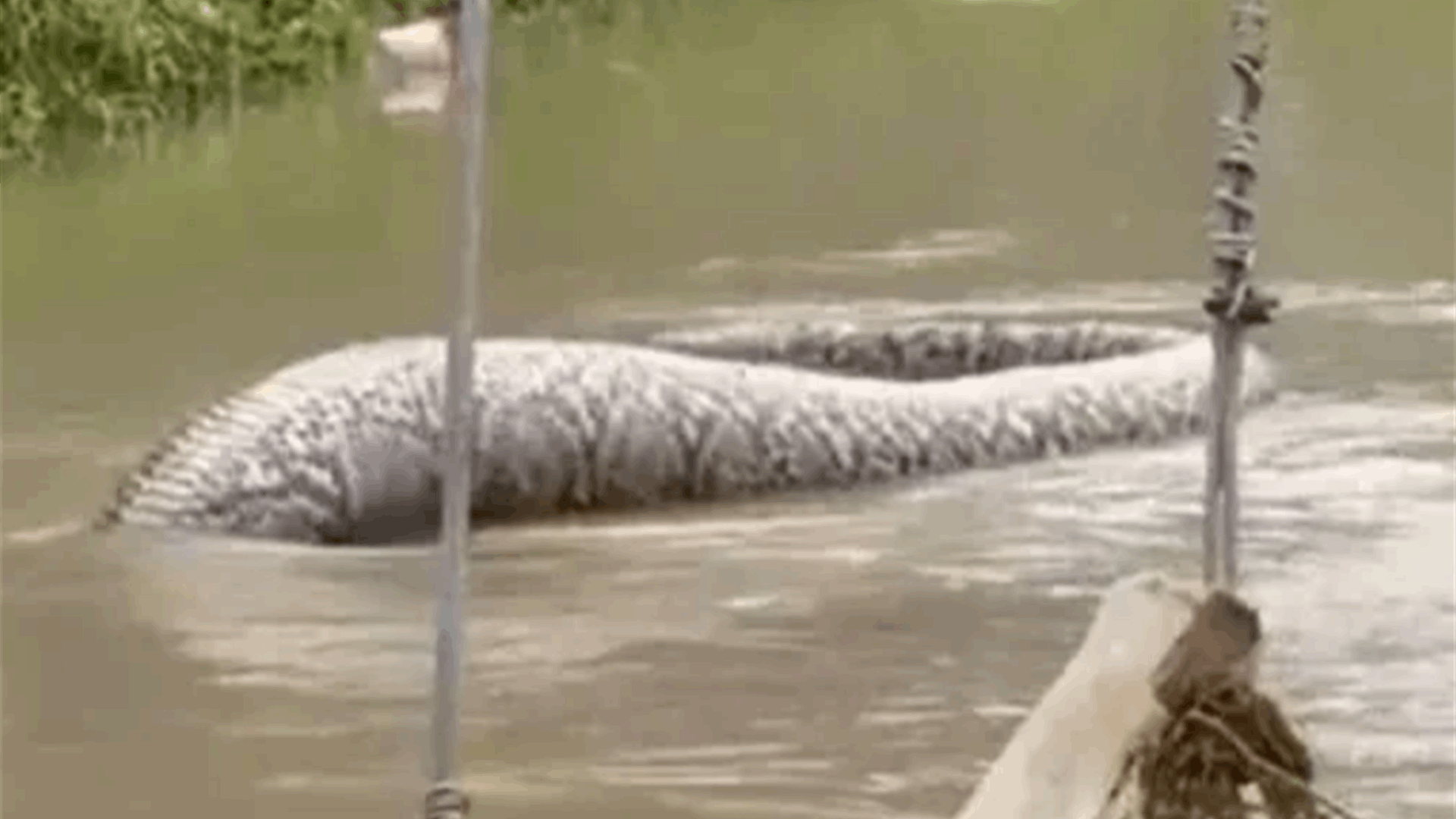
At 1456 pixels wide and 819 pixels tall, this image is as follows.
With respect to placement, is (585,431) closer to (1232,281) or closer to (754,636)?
(754,636)

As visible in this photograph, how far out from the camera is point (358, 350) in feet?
26.1

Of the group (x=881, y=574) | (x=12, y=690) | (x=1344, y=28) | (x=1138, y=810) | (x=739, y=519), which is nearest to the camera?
(x=1138, y=810)

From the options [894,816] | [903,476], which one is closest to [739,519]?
[903,476]

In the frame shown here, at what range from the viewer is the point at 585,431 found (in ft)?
25.3

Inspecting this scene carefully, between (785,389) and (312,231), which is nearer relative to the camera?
(785,389)

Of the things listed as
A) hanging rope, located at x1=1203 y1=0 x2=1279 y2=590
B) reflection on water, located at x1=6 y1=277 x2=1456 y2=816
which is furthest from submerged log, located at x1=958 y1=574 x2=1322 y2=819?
reflection on water, located at x1=6 y1=277 x2=1456 y2=816

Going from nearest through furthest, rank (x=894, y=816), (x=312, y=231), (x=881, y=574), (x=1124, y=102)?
(x=894, y=816)
(x=881, y=574)
(x=312, y=231)
(x=1124, y=102)

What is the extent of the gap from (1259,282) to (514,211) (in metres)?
2.42

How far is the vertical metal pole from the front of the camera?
8.31ft

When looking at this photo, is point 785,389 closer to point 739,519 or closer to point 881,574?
point 739,519

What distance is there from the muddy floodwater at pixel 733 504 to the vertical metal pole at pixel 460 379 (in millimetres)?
1866

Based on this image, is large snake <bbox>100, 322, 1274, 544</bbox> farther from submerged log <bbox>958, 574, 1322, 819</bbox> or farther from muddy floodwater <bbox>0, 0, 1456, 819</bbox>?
submerged log <bbox>958, 574, 1322, 819</bbox>

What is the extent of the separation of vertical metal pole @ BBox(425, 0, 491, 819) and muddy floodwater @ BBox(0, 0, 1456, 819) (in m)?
1.87

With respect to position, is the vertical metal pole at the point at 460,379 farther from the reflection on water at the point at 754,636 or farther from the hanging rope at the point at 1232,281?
the reflection on water at the point at 754,636
